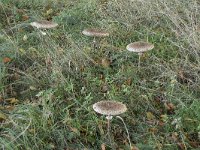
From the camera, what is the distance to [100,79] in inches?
187

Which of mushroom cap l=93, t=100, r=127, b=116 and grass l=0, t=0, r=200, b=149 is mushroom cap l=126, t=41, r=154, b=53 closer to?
grass l=0, t=0, r=200, b=149

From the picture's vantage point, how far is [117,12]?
6.21 m

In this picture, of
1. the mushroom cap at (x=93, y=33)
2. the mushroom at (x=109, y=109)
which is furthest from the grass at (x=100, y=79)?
the mushroom at (x=109, y=109)

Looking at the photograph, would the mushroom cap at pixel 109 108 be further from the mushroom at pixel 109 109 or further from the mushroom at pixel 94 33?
the mushroom at pixel 94 33

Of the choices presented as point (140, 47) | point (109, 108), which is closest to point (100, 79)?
point (140, 47)

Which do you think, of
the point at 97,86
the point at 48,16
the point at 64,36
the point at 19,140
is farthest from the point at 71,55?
the point at 48,16

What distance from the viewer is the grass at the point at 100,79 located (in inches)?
149

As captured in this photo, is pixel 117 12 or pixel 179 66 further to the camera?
pixel 117 12

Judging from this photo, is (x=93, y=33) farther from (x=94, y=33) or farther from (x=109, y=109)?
(x=109, y=109)

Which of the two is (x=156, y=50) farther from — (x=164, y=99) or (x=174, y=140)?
(x=174, y=140)

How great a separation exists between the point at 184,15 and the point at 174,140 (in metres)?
2.52

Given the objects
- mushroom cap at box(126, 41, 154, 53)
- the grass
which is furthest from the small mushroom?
mushroom cap at box(126, 41, 154, 53)

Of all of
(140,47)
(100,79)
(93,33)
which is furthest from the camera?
(93,33)

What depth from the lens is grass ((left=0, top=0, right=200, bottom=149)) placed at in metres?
3.80
